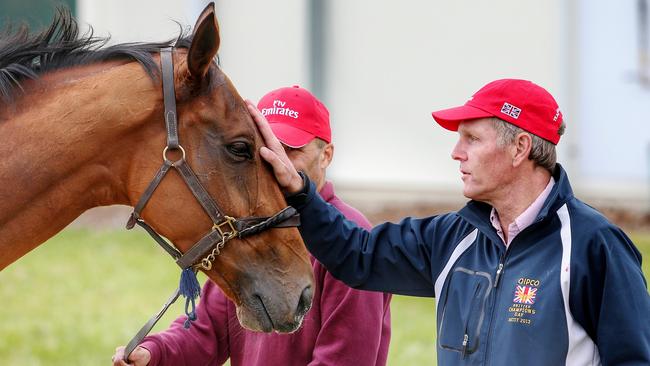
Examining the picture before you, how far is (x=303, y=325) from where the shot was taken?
141 inches

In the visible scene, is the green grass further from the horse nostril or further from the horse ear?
the horse ear

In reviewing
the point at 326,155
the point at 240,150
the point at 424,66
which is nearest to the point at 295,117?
the point at 326,155

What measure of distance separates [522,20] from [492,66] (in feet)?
1.83

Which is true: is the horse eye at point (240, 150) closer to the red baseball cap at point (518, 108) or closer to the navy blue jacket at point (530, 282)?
the navy blue jacket at point (530, 282)

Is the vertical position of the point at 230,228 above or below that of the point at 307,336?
above

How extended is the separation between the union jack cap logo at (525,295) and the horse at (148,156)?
66cm

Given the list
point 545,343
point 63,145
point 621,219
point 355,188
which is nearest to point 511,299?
point 545,343

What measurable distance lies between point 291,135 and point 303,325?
0.64 metres

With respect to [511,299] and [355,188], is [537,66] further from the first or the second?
[511,299]

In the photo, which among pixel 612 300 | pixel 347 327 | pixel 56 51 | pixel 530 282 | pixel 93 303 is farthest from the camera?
pixel 93 303

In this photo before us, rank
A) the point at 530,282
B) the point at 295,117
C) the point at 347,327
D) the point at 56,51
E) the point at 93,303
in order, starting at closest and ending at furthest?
the point at 530,282 → the point at 56,51 → the point at 347,327 → the point at 295,117 → the point at 93,303

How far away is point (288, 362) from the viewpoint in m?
3.55

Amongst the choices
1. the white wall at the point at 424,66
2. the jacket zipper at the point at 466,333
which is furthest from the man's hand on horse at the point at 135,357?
the white wall at the point at 424,66

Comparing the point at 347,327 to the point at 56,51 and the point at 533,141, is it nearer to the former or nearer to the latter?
the point at 533,141
